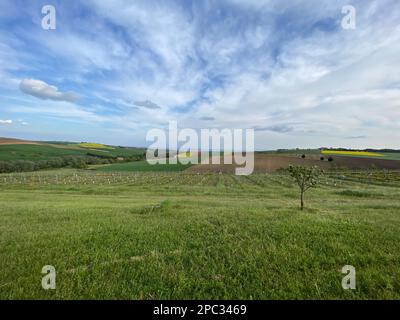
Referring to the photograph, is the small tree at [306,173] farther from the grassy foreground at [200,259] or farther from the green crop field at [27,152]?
the green crop field at [27,152]

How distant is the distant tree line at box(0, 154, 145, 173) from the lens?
2878 inches

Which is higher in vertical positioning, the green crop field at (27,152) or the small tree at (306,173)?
the green crop field at (27,152)

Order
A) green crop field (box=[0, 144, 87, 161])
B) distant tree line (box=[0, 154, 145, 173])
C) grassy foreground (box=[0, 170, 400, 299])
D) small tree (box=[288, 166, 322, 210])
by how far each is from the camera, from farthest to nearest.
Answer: green crop field (box=[0, 144, 87, 161])
distant tree line (box=[0, 154, 145, 173])
small tree (box=[288, 166, 322, 210])
grassy foreground (box=[0, 170, 400, 299])

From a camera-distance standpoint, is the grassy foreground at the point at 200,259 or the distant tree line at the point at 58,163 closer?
the grassy foreground at the point at 200,259

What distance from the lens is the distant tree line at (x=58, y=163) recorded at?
73094 millimetres

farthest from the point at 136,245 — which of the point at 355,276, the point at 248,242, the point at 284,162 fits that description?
the point at 284,162

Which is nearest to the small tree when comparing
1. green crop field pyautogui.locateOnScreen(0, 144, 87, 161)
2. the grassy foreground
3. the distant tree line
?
the grassy foreground

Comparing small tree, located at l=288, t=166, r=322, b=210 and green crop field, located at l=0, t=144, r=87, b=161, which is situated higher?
green crop field, located at l=0, t=144, r=87, b=161

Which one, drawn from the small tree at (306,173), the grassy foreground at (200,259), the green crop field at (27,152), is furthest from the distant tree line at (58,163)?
the small tree at (306,173)

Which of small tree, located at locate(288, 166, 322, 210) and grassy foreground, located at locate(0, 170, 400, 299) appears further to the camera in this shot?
small tree, located at locate(288, 166, 322, 210)

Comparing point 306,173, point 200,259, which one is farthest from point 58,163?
point 200,259

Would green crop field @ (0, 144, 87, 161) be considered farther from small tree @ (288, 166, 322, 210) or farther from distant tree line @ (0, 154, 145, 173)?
small tree @ (288, 166, 322, 210)

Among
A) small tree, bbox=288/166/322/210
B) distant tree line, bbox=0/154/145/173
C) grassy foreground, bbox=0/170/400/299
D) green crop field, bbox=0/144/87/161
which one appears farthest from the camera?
green crop field, bbox=0/144/87/161
